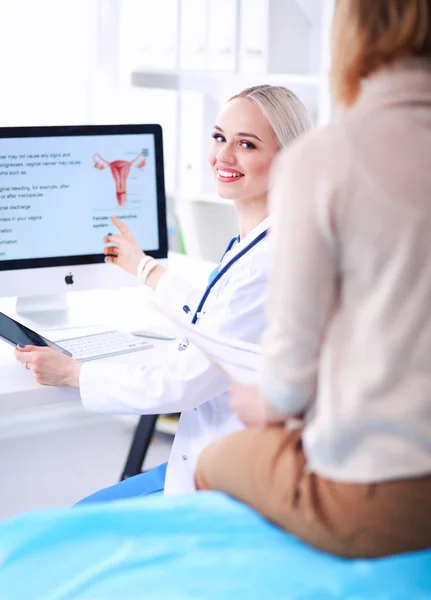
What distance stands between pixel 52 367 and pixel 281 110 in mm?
657

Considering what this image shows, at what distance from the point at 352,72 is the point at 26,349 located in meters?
0.93

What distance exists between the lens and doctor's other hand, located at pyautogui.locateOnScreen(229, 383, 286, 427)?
3.81 ft

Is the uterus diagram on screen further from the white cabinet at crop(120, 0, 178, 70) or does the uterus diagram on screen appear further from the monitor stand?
the white cabinet at crop(120, 0, 178, 70)

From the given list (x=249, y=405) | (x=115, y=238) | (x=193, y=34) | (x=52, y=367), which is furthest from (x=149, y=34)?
(x=249, y=405)

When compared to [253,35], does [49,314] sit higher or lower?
lower

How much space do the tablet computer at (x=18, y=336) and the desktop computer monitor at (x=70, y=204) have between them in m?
0.25

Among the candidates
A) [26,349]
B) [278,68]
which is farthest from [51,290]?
[278,68]

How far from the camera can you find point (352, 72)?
1.06 m

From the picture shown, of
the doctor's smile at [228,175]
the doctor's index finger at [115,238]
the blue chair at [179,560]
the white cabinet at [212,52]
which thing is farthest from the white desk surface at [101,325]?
the white cabinet at [212,52]

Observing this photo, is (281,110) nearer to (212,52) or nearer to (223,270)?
(223,270)

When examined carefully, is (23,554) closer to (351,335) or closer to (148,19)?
(351,335)

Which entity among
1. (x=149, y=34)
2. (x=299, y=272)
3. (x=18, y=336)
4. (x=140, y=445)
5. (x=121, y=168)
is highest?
(x=149, y=34)

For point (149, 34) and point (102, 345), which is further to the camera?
point (149, 34)

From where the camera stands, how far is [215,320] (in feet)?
5.35
